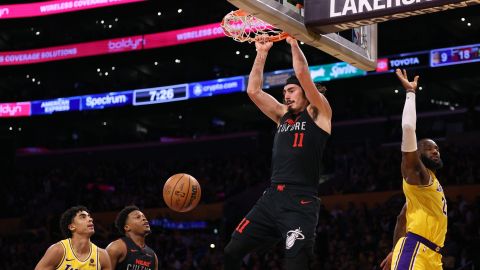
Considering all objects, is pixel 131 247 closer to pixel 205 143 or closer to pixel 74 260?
pixel 74 260

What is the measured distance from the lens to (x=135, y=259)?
8.59 meters

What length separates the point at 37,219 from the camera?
84.4 ft

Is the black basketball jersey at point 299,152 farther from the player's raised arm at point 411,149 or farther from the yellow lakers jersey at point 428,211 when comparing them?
the yellow lakers jersey at point 428,211

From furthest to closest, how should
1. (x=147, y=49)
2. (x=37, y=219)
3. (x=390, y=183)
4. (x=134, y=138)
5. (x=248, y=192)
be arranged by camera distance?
(x=134, y=138) < (x=147, y=49) < (x=37, y=219) < (x=248, y=192) < (x=390, y=183)

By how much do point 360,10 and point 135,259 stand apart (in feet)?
13.2

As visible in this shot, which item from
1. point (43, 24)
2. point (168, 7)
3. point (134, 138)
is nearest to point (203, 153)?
point (134, 138)

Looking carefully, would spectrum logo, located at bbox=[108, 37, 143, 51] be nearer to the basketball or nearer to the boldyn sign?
the basketball

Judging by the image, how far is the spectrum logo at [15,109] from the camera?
1254 inches

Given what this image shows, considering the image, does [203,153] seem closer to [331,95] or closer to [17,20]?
[331,95]

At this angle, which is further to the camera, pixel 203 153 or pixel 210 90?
pixel 203 153

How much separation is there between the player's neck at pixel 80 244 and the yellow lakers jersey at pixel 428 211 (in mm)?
3979

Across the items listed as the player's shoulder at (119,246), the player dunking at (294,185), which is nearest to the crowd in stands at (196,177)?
the player's shoulder at (119,246)

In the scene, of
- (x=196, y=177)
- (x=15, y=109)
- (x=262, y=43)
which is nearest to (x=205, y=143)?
(x=196, y=177)

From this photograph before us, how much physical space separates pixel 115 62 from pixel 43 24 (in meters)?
3.80
